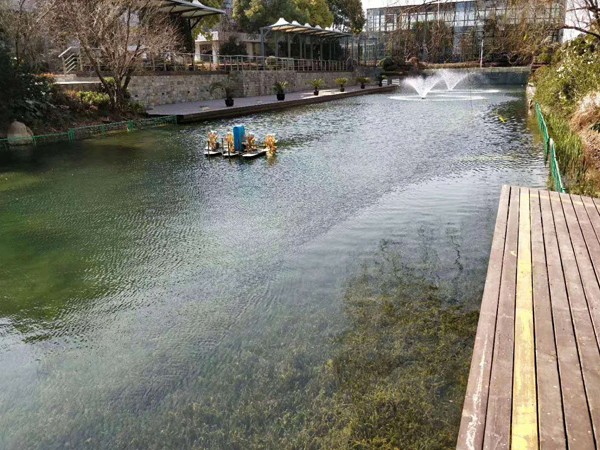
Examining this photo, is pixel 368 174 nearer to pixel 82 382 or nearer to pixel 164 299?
pixel 164 299

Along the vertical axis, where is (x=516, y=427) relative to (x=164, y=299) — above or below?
above

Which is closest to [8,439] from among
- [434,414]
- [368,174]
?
[434,414]

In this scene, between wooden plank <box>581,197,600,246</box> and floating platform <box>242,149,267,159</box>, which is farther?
floating platform <box>242,149,267,159</box>

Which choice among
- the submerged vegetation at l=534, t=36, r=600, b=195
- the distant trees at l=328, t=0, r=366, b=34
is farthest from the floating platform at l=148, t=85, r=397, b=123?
the distant trees at l=328, t=0, r=366, b=34

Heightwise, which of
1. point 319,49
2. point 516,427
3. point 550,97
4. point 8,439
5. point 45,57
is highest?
point 319,49

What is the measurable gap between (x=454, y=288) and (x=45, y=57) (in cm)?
2067

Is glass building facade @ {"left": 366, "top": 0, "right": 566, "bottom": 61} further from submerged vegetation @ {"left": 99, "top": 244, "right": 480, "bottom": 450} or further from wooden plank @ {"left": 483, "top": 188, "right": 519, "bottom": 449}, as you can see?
submerged vegetation @ {"left": 99, "top": 244, "right": 480, "bottom": 450}

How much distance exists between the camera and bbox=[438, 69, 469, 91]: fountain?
4238cm

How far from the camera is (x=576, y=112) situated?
11.3 m

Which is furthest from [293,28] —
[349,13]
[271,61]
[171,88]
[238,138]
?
[238,138]

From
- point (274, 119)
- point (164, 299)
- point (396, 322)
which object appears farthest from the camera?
point (274, 119)

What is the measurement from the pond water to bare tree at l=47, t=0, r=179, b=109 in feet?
23.3

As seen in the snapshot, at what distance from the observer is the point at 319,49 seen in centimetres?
4659

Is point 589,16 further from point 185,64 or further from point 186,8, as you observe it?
point 186,8
